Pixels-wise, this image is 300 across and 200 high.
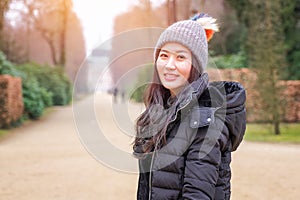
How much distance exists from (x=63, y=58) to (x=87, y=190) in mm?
32535

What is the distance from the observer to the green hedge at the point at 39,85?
1867 centimetres

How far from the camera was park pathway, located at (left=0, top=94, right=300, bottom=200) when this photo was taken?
241 inches

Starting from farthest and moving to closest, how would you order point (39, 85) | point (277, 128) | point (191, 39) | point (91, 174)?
point (39, 85)
point (277, 128)
point (91, 174)
point (191, 39)

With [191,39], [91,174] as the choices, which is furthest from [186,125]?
[91,174]

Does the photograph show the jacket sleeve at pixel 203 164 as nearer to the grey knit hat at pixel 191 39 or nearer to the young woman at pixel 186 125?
the young woman at pixel 186 125

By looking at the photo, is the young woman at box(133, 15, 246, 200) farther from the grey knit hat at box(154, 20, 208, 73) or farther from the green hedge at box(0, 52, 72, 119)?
the green hedge at box(0, 52, 72, 119)

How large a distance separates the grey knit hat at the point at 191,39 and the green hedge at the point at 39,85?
52.2 feet

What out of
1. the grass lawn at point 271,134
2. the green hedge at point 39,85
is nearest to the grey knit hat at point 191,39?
the grass lawn at point 271,134

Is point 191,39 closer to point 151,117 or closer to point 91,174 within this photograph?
point 151,117

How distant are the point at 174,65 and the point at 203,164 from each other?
0.43 metres

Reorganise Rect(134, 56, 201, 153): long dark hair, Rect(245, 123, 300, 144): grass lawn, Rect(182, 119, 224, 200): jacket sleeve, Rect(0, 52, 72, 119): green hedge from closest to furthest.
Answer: Rect(182, 119, 224, 200): jacket sleeve, Rect(134, 56, 201, 153): long dark hair, Rect(245, 123, 300, 144): grass lawn, Rect(0, 52, 72, 119): green hedge

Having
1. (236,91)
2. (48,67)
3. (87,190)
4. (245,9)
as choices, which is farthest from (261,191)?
(48,67)

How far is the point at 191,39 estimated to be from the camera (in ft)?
5.98

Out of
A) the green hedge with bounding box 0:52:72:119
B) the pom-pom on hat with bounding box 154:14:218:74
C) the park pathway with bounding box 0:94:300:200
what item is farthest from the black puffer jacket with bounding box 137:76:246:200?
the green hedge with bounding box 0:52:72:119
